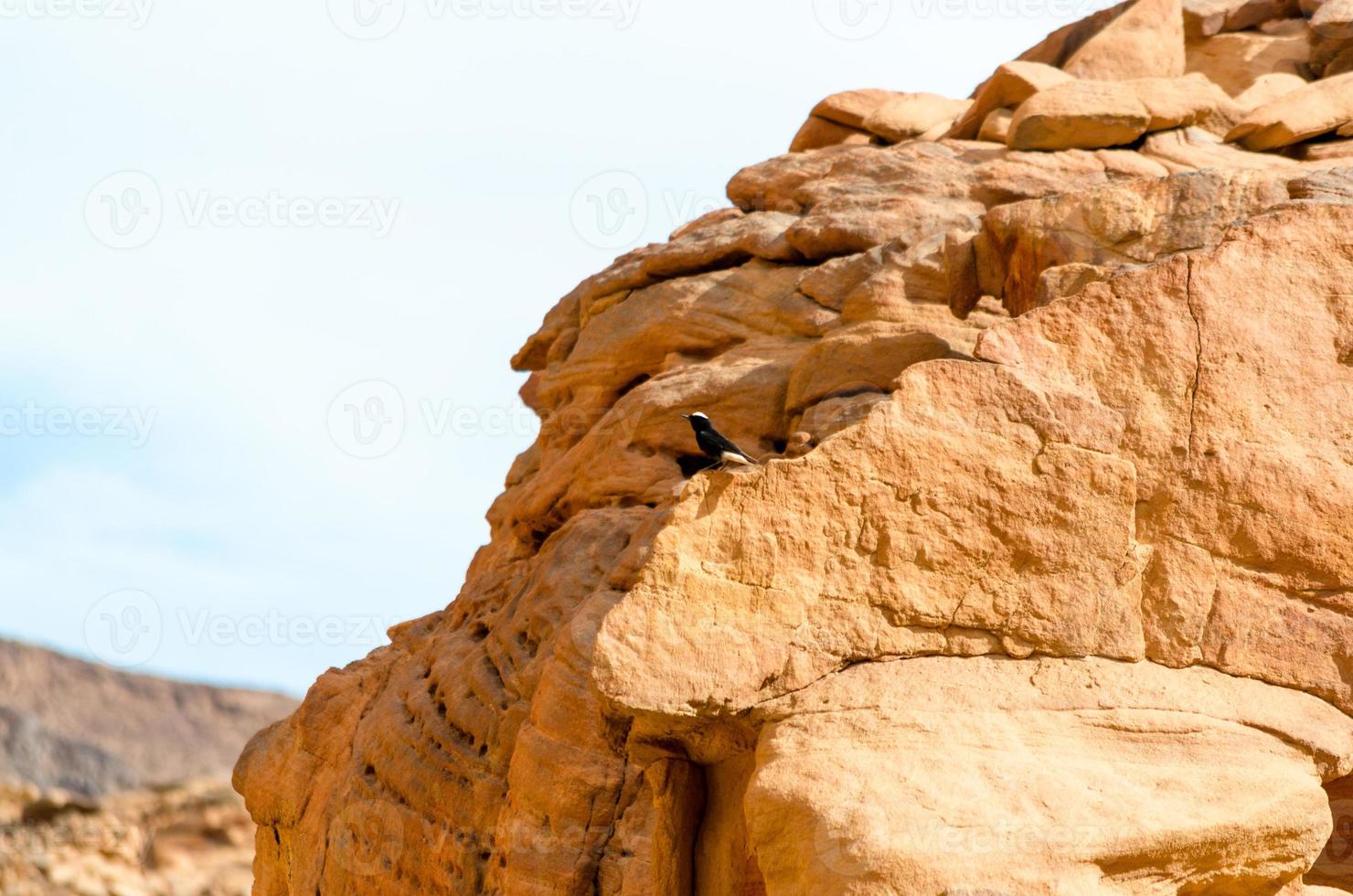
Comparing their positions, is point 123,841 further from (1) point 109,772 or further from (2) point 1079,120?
(2) point 1079,120

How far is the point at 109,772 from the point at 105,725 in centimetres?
13

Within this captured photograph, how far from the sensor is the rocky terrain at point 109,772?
11.8 ft

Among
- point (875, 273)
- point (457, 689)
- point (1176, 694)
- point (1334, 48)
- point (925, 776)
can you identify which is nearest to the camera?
point (925, 776)

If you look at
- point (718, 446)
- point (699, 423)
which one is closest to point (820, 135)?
point (699, 423)

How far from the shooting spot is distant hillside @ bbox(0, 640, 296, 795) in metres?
3.54

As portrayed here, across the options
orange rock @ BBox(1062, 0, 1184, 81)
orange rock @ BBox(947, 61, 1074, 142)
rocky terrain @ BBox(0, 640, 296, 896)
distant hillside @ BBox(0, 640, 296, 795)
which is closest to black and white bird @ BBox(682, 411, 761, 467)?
rocky terrain @ BBox(0, 640, 296, 896)

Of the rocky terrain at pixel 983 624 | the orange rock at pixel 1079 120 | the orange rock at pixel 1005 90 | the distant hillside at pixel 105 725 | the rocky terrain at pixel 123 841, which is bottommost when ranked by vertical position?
the rocky terrain at pixel 983 624

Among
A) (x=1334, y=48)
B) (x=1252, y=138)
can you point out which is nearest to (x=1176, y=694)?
(x=1252, y=138)

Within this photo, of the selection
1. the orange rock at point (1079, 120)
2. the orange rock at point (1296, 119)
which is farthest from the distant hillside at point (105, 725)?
the orange rock at point (1296, 119)

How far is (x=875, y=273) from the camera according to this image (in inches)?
533

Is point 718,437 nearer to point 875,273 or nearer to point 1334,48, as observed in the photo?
point 875,273

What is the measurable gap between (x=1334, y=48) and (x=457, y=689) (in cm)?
1322

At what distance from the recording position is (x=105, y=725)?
12.4 ft

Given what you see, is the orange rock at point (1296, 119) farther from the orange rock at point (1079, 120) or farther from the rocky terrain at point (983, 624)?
the rocky terrain at point (983, 624)
